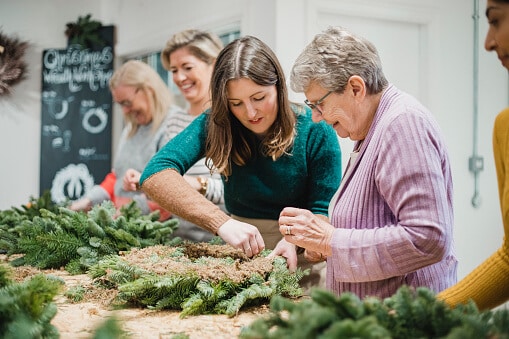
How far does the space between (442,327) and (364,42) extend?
0.88 m

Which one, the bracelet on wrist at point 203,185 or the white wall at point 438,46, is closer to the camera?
the bracelet on wrist at point 203,185

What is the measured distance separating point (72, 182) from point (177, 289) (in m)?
4.60

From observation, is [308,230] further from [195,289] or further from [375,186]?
[195,289]

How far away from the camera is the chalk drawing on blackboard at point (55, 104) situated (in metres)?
5.89

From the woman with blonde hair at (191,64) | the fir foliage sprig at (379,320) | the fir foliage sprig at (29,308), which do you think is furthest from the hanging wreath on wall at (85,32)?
the fir foliage sprig at (379,320)

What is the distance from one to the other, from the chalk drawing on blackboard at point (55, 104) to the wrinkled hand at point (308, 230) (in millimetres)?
4805

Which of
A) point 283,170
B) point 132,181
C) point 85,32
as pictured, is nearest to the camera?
point 283,170

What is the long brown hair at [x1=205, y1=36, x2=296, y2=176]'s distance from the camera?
1953 mm

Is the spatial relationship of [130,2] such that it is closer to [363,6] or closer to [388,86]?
[363,6]

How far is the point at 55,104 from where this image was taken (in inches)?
234

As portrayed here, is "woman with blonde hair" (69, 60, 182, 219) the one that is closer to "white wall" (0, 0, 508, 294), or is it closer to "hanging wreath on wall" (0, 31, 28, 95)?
"white wall" (0, 0, 508, 294)

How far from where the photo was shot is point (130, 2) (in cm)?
543

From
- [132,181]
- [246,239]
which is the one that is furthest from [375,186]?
[132,181]

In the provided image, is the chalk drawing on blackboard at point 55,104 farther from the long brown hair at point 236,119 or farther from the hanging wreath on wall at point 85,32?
the long brown hair at point 236,119
